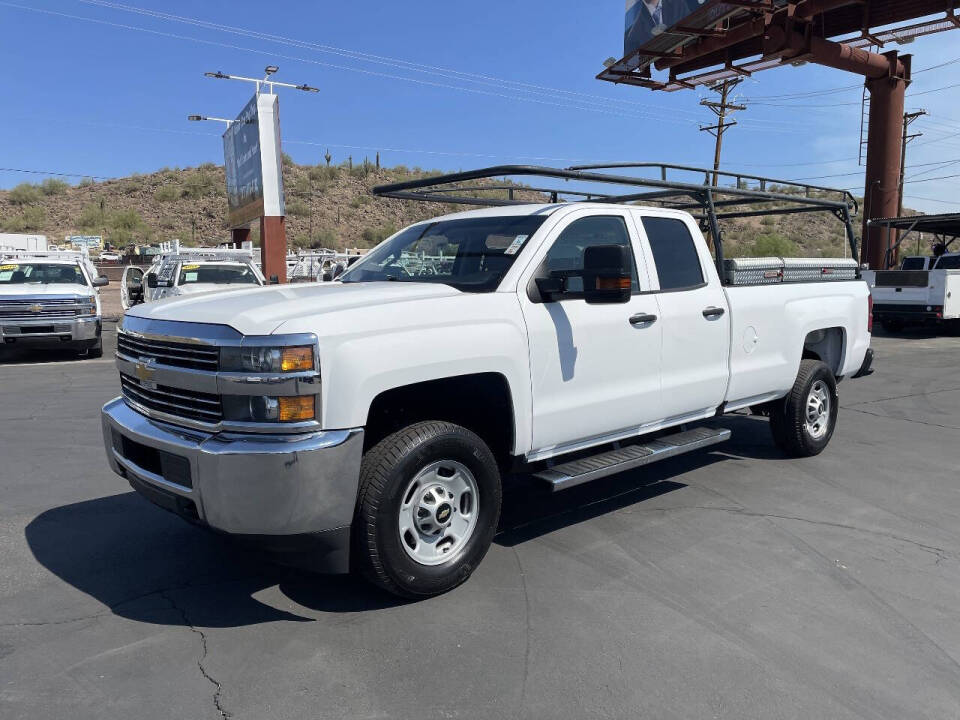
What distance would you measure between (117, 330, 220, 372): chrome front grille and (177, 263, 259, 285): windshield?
11.0m

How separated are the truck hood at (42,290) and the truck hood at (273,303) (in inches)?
400

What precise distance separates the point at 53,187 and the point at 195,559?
79550 millimetres

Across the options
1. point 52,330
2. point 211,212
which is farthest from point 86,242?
point 52,330

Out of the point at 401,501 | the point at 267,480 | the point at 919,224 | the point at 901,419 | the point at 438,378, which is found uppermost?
the point at 919,224

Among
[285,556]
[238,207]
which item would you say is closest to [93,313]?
[285,556]

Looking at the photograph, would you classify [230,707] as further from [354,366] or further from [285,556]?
[354,366]

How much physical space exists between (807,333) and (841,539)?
91.2 inches

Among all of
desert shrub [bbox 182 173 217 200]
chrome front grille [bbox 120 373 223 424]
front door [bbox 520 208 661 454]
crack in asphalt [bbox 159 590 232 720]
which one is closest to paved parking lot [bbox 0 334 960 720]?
crack in asphalt [bbox 159 590 232 720]

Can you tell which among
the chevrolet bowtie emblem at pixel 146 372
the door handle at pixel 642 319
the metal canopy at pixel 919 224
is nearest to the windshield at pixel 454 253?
the door handle at pixel 642 319

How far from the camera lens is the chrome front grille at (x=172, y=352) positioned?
3.58 metres

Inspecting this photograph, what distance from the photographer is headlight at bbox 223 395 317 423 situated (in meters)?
3.41

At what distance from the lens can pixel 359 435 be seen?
11.6 ft

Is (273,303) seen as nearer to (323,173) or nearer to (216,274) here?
(216,274)

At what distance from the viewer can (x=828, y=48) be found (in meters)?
23.0
